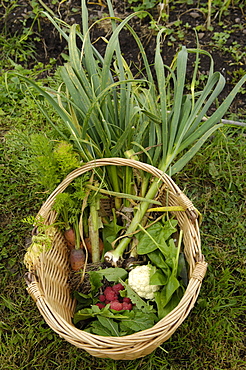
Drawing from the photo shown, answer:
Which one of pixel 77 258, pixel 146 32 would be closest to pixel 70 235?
pixel 77 258

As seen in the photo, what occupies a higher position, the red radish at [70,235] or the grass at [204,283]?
the red radish at [70,235]

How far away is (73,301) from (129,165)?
1.94 feet

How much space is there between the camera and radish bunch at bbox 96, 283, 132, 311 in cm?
137

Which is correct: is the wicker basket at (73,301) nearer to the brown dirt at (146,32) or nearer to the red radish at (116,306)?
the red radish at (116,306)

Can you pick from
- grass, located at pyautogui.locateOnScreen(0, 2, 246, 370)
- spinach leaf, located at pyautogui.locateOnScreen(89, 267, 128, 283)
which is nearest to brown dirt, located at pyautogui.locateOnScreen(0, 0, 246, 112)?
grass, located at pyautogui.locateOnScreen(0, 2, 246, 370)

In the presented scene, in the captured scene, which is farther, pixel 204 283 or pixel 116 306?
pixel 204 283

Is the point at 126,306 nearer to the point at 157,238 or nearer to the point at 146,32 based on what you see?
the point at 157,238

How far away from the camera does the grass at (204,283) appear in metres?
1.57

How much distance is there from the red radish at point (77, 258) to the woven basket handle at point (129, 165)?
8.7 inches

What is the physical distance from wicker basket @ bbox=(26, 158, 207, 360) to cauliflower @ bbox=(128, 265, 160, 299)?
0.15m

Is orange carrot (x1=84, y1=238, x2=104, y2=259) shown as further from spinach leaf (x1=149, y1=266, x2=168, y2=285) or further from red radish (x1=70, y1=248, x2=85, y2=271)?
spinach leaf (x1=149, y1=266, x2=168, y2=285)

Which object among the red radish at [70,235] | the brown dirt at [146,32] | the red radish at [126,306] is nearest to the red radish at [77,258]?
the red radish at [70,235]

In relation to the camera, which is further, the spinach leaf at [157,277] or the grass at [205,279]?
the grass at [205,279]

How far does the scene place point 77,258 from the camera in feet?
5.09
